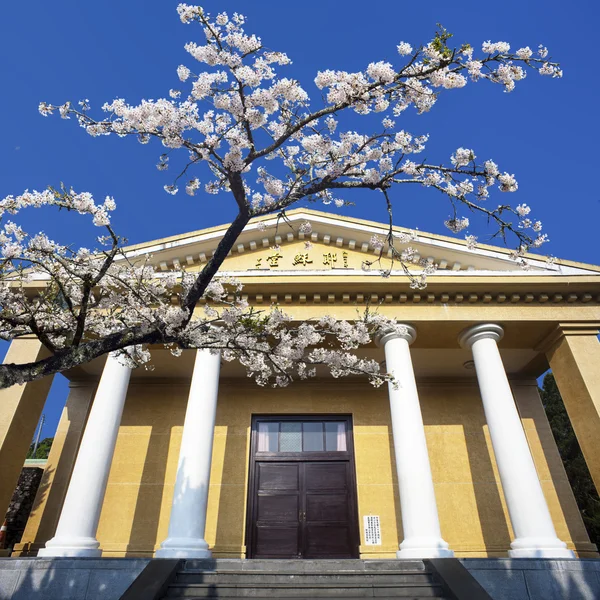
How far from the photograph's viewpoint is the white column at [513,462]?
840 cm

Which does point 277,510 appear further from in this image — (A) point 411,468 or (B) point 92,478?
(B) point 92,478

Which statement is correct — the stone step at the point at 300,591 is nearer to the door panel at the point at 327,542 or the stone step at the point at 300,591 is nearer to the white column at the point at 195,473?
the white column at the point at 195,473

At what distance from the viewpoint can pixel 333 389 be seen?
517 inches

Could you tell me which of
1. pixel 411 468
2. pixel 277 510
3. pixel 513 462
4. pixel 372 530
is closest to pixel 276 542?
pixel 277 510

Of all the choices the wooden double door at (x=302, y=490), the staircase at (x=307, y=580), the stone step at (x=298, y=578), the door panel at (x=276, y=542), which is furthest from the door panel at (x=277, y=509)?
the stone step at (x=298, y=578)

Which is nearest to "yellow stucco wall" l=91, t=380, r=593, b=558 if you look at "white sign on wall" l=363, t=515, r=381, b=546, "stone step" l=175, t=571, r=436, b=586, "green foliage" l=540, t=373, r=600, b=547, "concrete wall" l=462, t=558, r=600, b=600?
"white sign on wall" l=363, t=515, r=381, b=546

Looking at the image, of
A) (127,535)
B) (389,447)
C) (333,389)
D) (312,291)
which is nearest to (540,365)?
(389,447)

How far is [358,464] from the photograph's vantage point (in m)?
12.2

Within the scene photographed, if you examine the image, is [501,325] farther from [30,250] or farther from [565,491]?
[30,250]

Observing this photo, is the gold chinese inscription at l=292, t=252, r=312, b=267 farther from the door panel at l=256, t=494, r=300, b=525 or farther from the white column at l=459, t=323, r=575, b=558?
the door panel at l=256, t=494, r=300, b=525

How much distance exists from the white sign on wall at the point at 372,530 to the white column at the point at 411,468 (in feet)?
9.06

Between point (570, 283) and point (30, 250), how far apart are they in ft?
34.8

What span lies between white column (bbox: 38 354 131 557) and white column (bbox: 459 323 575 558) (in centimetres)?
743

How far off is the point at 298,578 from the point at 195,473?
2.88m
